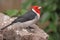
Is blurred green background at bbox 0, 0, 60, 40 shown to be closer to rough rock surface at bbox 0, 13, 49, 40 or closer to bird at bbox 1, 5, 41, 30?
bird at bbox 1, 5, 41, 30

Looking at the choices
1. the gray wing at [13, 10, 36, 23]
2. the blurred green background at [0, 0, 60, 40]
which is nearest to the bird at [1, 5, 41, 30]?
the gray wing at [13, 10, 36, 23]

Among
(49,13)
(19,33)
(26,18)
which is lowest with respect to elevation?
(19,33)

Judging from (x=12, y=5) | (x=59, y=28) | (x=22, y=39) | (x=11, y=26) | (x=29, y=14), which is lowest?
(x=22, y=39)

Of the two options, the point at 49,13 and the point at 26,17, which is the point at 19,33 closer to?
the point at 26,17

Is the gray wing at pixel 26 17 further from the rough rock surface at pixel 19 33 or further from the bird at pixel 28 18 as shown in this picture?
the rough rock surface at pixel 19 33

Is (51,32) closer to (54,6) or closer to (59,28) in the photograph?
(59,28)

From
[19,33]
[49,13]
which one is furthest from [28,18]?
[49,13]

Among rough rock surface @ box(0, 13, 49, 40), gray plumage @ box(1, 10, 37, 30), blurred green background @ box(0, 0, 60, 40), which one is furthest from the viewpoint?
blurred green background @ box(0, 0, 60, 40)

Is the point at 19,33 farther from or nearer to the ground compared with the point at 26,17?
nearer to the ground

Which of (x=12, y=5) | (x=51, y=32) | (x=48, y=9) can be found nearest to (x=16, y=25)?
(x=48, y=9)

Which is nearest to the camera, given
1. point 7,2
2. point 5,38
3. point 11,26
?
point 5,38

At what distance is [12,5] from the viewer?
391 inches

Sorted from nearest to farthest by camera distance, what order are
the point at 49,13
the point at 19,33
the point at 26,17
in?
the point at 19,33 < the point at 26,17 < the point at 49,13

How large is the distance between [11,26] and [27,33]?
41 centimetres
